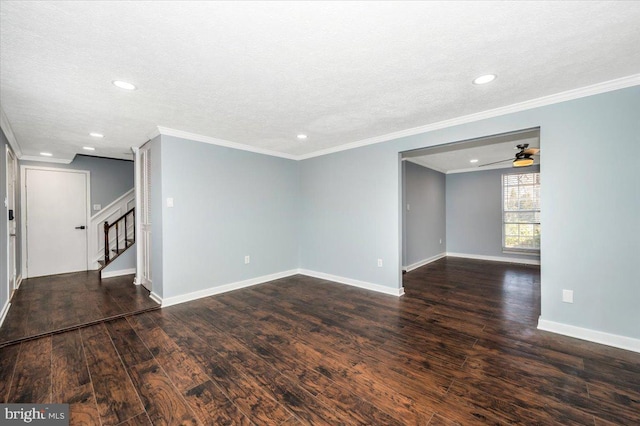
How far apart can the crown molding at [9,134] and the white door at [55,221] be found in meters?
0.72

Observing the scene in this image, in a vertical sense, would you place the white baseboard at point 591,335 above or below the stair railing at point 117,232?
below

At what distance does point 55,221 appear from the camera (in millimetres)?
5516

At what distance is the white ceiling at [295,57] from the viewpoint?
1.57 meters

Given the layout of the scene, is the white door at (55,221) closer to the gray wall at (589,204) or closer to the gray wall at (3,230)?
the gray wall at (3,230)

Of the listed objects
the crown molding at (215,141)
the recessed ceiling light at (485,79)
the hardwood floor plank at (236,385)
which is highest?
the recessed ceiling light at (485,79)

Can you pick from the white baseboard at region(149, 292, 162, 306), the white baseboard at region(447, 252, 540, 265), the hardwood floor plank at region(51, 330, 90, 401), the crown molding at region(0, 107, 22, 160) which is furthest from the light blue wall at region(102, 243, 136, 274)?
the white baseboard at region(447, 252, 540, 265)

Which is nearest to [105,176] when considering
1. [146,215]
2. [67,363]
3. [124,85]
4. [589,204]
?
[146,215]

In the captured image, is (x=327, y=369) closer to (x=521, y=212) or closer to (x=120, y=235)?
(x=120, y=235)

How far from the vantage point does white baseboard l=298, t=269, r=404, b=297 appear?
4.18m

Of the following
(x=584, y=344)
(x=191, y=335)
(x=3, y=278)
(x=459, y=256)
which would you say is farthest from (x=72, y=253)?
(x=459, y=256)

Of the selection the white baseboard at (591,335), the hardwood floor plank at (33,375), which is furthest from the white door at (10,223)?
the white baseboard at (591,335)

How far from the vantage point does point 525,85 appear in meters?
2.53

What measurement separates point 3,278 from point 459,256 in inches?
346

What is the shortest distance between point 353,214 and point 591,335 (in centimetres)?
313
